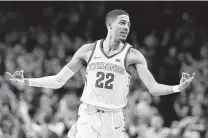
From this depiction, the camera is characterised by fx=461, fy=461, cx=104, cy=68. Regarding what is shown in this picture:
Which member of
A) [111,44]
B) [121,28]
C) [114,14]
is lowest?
[111,44]

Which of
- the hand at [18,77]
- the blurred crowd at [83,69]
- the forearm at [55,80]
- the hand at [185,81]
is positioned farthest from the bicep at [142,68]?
the blurred crowd at [83,69]

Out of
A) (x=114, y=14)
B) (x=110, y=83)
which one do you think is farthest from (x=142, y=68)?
(x=114, y=14)

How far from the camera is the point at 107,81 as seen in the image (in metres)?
4.84

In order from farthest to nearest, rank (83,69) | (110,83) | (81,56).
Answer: (83,69), (81,56), (110,83)

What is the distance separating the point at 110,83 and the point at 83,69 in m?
4.21

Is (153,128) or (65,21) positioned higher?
(65,21)

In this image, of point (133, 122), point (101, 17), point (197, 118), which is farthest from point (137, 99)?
point (101, 17)

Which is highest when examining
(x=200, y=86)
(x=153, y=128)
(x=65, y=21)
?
(x=65, y=21)

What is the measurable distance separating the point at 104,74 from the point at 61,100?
357 cm

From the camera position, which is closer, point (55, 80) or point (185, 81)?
point (185, 81)

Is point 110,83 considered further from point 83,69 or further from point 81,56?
point 83,69

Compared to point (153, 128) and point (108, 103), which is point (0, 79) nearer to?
point (153, 128)

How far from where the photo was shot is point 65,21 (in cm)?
998

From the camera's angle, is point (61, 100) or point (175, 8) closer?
point (61, 100)
